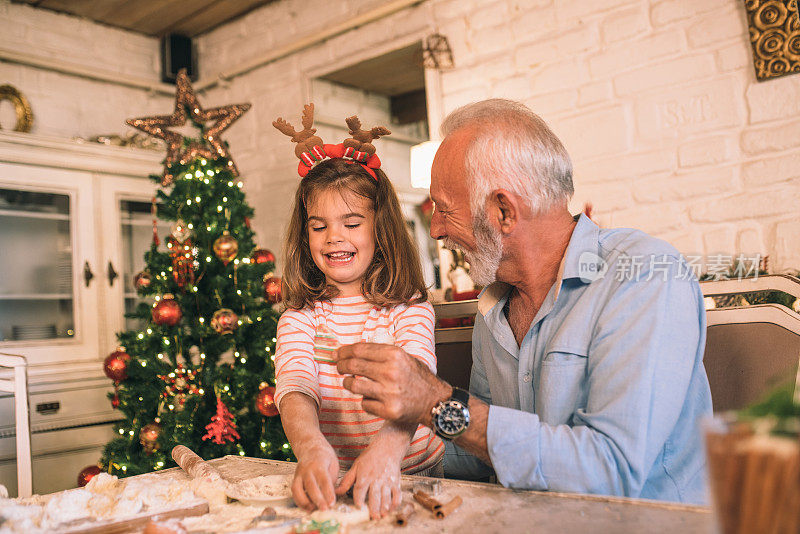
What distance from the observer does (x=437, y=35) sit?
11.7 feet

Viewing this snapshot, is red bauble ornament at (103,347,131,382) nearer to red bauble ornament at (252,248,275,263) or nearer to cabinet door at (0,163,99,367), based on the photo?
red bauble ornament at (252,248,275,263)

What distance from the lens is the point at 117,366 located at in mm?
2855

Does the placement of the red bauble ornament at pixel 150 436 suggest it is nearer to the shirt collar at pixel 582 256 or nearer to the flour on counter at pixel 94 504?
the flour on counter at pixel 94 504

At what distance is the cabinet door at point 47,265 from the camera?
3738 mm

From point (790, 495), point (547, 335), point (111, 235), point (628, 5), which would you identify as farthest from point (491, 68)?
point (790, 495)

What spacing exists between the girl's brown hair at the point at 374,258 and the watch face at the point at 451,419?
0.58 m

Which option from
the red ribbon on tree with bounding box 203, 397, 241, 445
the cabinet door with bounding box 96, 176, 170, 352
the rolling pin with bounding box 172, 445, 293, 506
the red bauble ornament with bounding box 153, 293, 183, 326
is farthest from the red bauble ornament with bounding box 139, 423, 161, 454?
the rolling pin with bounding box 172, 445, 293, 506

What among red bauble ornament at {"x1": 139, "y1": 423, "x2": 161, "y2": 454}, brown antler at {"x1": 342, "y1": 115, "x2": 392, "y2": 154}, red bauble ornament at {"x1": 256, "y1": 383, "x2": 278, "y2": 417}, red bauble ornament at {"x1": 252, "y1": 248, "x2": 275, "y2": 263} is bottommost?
red bauble ornament at {"x1": 139, "y1": 423, "x2": 161, "y2": 454}

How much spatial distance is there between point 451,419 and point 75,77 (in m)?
4.54

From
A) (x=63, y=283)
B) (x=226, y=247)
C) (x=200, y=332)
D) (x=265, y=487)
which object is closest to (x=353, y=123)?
(x=265, y=487)

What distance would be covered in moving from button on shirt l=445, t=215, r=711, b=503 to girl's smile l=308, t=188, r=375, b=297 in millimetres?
446

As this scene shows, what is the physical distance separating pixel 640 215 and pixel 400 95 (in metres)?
2.55

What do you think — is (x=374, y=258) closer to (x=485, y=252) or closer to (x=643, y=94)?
(x=485, y=252)

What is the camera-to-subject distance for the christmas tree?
111 inches
